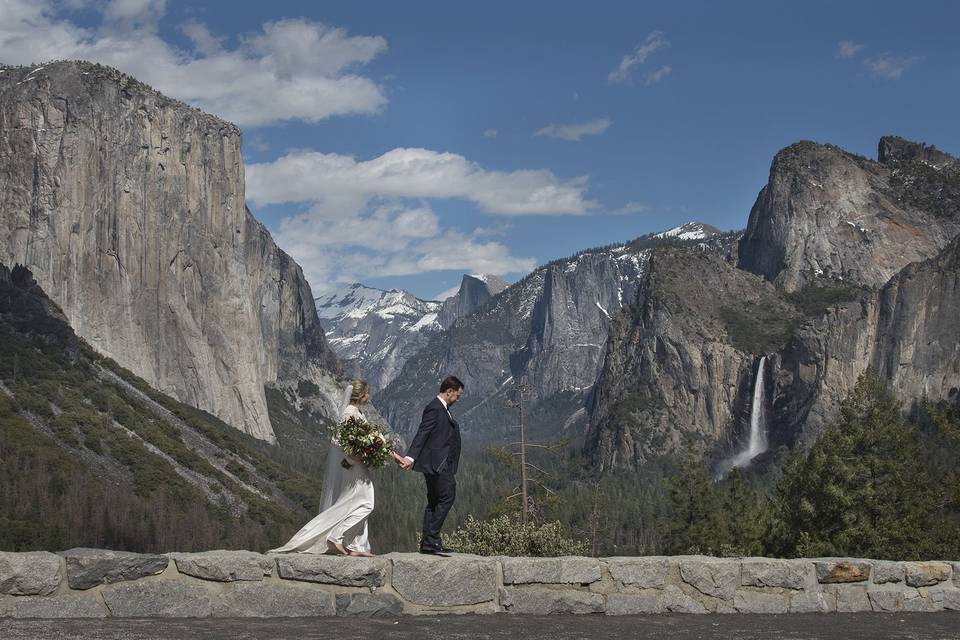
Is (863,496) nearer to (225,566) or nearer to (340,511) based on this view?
(340,511)

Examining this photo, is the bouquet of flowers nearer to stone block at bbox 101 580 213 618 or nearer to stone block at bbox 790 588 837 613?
stone block at bbox 101 580 213 618

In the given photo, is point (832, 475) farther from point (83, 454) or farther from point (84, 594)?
point (83, 454)

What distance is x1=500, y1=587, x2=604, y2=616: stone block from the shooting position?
17.3 m

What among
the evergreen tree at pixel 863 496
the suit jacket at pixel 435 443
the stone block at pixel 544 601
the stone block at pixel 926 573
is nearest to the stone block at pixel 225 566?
the suit jacket at pixel 435 443

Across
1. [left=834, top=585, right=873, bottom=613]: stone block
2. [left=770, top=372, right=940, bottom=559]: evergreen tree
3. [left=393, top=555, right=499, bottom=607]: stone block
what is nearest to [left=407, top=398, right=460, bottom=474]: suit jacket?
[left=393, top=555, right=499, bottom=607]: stone block

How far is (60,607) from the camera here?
50.2 ft

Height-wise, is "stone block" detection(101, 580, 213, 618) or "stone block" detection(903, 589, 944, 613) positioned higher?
"stone block" detection(101, 580, 213, 618)

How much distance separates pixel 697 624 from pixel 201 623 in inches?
300

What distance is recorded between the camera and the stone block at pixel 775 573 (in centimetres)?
1867

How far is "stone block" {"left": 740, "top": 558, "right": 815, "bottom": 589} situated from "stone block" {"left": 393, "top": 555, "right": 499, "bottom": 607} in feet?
15.3

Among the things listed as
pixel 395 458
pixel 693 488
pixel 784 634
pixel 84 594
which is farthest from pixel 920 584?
pixel 693 488

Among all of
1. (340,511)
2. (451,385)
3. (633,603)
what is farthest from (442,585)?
(451,385)

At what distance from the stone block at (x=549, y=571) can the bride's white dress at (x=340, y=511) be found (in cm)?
257

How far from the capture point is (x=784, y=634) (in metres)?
16.0
